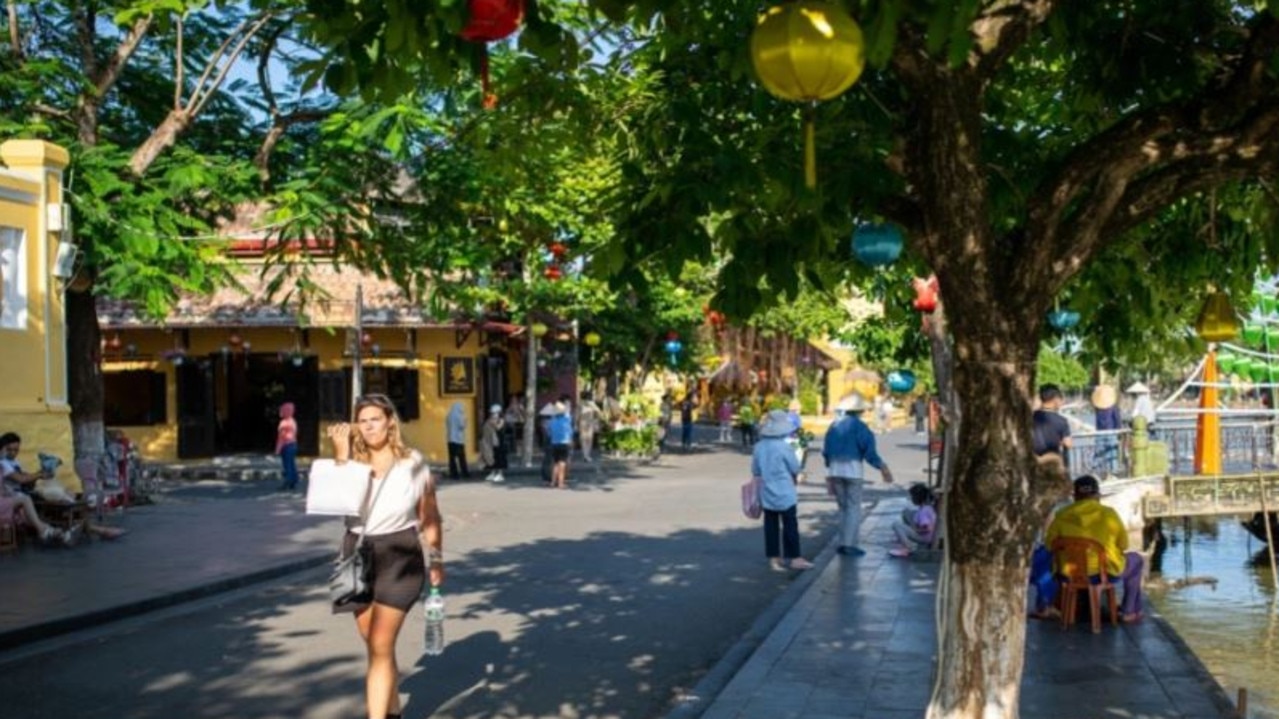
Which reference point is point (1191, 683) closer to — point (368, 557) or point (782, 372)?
point (368, 557)

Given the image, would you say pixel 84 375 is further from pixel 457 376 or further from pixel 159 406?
pixel 159 406

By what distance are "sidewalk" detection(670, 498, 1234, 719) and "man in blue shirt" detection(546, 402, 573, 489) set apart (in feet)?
45.4

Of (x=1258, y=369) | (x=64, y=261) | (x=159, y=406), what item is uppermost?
(x=64, y=261)

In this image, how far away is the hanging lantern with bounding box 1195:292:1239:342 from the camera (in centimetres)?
772

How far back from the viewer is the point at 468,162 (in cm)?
1888

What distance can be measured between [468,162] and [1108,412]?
10856 mm

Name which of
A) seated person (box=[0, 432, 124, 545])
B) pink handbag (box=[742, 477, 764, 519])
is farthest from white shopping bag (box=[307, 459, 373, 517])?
seated person (box=[0, 432, 124, 545])

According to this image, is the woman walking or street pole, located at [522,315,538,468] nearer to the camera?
the woman walking

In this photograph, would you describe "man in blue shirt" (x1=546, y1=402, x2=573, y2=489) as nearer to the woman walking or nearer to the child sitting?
the child sitting

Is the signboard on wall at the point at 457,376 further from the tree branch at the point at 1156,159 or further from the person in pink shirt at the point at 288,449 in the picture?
the tree branch at the point at 1156,159

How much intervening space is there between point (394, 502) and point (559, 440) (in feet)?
60.4

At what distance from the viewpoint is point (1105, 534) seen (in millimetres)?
10172

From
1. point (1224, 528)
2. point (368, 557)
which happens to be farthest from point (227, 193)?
point (1224, 528)

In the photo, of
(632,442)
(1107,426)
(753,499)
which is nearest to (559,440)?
(632,442)
